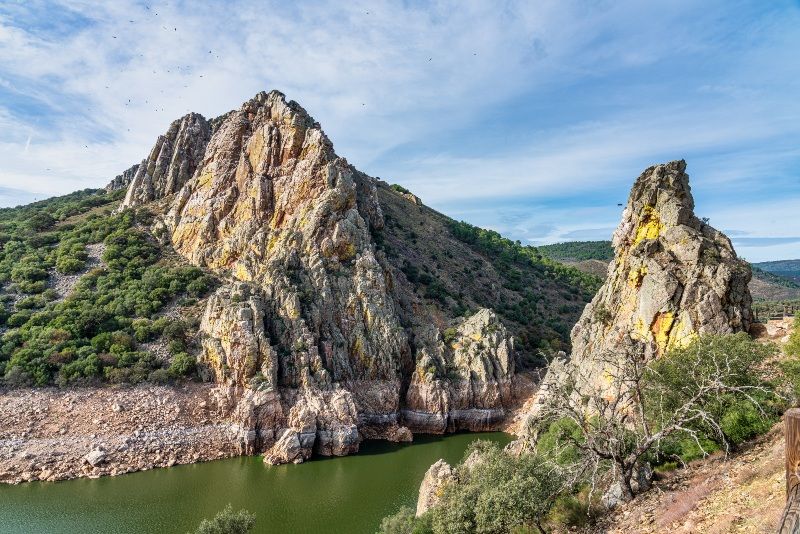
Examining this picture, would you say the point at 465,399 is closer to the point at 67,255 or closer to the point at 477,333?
the point at 477,333

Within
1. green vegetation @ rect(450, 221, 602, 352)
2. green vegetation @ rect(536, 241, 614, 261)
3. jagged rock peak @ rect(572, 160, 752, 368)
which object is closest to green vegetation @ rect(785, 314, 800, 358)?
jagged rock peak @ rect(572, 160, 752, 368)

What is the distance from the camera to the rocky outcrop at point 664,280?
31.7 meters

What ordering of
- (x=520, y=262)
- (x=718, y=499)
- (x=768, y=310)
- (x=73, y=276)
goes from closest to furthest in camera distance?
(x=718, y=499)
(x=73, y=276)
(x=768, y=310)
(x=520, y=262)

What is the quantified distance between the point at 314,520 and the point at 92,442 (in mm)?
19893

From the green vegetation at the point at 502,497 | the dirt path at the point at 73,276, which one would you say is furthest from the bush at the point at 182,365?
the green vegetation at the point at 502,497

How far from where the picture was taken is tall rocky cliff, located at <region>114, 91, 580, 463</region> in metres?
45.2

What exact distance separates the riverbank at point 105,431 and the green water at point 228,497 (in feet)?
4.43

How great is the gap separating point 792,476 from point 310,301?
49.2m

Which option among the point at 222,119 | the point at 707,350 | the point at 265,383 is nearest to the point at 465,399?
the point at 265,383

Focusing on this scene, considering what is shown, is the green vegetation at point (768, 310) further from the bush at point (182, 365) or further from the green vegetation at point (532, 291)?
Answer: the bush at point (182, 365)

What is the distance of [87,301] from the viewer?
172 ft

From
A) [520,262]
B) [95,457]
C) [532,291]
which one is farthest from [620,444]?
[520,262]

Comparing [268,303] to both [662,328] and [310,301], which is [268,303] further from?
[662,328]

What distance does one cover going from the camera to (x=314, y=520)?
3036cm
